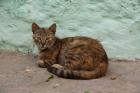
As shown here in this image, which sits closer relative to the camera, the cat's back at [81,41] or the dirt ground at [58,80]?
the dirt ground at [58,80]

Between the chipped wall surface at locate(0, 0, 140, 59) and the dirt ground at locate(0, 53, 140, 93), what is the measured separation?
338 millimetres

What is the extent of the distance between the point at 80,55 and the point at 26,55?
154 centimetres

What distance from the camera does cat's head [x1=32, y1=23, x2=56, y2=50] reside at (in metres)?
7.86

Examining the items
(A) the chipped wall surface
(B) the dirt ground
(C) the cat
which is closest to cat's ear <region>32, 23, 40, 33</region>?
(C) the cat

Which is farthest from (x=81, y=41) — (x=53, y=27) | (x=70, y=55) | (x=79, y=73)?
(x=79, y=73)

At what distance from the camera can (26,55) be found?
28.2ft

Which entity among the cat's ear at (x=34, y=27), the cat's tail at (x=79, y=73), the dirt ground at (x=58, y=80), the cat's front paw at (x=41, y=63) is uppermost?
the cat's ear at (x=34, y=27)

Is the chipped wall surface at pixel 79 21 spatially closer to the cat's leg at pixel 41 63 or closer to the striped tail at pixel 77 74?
the cat's leg at pixel 41 63

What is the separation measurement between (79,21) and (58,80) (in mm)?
1556

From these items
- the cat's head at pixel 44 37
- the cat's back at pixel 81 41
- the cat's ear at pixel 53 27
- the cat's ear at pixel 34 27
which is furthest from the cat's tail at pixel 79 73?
the cat's ear at pixel 34 27

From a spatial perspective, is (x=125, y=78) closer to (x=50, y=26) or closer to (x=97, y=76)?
(x=97, y=76)

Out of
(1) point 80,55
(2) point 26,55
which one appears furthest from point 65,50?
(2) point 26,55

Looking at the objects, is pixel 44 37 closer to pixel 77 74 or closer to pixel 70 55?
pixel 70 55

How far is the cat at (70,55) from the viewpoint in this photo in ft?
23.8
